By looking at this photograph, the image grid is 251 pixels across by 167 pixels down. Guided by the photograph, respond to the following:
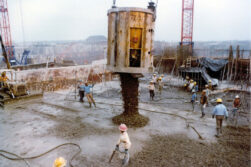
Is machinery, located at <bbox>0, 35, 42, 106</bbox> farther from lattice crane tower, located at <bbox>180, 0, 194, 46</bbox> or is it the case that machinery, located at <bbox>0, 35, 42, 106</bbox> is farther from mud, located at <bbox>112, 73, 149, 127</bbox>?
lattice crane tower, located at <bbox>180, 0, 194, 46</bbox>

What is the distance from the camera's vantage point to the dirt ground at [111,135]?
261 inches

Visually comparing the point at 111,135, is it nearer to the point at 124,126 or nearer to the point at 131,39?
the point at 124,126

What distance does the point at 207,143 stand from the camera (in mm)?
7715

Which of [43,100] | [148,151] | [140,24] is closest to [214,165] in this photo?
[148,151]

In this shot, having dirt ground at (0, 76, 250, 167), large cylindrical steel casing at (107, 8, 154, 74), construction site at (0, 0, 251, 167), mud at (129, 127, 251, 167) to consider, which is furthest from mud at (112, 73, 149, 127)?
mud at (129, 127, 251, 167)

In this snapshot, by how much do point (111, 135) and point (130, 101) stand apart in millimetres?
1870

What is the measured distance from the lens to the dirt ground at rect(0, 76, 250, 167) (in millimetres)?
6641

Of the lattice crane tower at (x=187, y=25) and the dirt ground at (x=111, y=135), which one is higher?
the lattice crane tower at (x=187, y=25)

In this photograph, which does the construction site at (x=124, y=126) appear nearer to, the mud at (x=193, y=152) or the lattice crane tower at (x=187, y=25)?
the mud at (x=193, y=152)

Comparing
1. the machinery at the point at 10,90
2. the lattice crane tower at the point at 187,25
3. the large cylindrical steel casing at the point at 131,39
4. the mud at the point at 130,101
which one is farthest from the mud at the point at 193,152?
the lattice crane tower at the point at 187,25

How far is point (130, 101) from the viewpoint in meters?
9.35

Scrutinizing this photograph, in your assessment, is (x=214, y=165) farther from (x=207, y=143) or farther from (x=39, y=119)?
(x=39, y=119)

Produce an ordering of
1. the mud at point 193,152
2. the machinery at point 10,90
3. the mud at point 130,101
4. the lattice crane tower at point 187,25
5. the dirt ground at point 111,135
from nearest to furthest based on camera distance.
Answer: the mud at point 193,152 → the dirt ground at point 111,135 → the mud at point 130,101 → the machinery at point 10,90 → the lattice crane tower at point 187,25

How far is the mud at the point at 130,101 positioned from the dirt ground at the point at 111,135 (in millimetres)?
452
